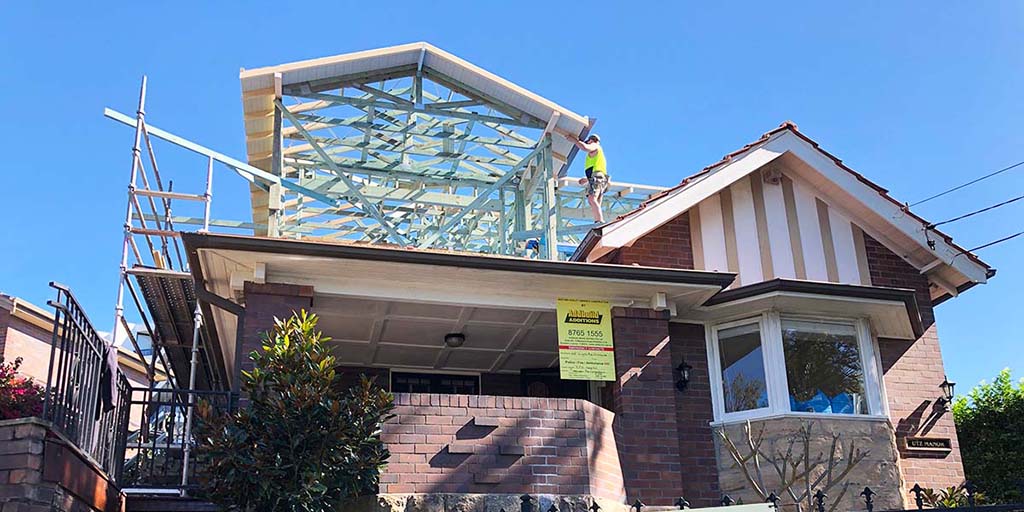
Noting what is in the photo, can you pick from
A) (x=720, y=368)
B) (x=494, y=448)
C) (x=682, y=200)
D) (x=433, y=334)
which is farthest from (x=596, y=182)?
(x=494, y=448)

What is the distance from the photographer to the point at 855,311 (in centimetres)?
1201

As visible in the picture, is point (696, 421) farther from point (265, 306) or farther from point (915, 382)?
point (265, 306)

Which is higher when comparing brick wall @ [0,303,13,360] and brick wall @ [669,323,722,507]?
brick wall @ [0,303,13,360]

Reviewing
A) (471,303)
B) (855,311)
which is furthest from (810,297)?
(471,303)

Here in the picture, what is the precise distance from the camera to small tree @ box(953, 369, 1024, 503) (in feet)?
45.5

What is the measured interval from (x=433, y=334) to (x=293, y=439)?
440 cm

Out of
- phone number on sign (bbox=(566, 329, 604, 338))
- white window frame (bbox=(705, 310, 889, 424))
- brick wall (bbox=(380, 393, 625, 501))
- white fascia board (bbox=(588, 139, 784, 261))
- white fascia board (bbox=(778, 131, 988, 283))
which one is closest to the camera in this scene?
brick wall (bbox=(380, 393, 625, 501))

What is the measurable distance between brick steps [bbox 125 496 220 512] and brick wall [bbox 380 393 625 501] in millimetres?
1933

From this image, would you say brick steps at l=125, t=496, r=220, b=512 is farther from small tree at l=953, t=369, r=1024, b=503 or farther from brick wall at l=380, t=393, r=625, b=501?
small tree at l=953, t=369, r=1024, b=503

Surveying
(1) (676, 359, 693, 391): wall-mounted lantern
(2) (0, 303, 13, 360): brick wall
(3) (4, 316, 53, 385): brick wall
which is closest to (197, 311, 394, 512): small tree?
(1) (676, 359, 693, 391): wall-mounted lantern

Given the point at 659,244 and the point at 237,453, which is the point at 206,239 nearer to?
the point at 237,453

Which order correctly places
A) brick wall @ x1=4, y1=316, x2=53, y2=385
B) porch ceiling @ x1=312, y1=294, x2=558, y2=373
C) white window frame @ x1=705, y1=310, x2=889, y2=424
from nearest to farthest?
1. porch ceiling @ x1=312, y1=294, x2=558, y2=373
2. white window frame @ x1=705, y1=310, x2=889, y2=424
3. brick wall @ x1=4, y1=316, x2=53, y2=385

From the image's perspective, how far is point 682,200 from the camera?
41.7 feet

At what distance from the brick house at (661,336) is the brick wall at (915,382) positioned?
3 cm
